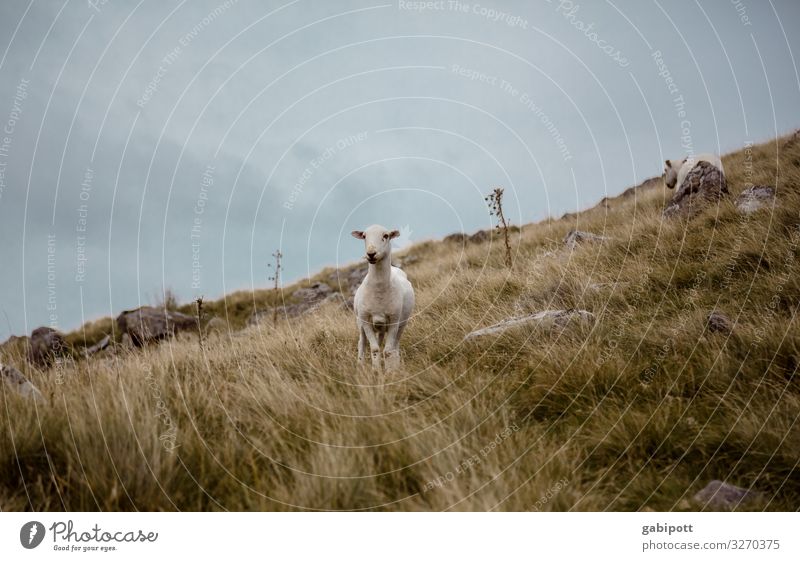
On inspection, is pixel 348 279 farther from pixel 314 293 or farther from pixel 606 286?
pixel 606 286

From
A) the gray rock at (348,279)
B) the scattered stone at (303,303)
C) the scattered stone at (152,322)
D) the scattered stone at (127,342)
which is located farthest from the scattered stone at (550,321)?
the gray rock at (348,279)

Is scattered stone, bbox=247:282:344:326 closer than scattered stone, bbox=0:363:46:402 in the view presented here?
No

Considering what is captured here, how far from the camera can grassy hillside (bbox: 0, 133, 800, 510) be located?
262cm

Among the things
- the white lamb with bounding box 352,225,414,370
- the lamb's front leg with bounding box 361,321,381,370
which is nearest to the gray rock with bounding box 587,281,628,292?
the white lamb with bounding box 352,225,414,370

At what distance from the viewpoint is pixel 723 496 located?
2.66 m

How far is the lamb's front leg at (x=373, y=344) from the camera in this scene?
5002mm

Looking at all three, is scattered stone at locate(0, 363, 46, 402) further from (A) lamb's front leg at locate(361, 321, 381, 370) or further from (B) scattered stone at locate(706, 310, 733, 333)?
(B) scattered stone at locate(706, 310, 733, 333)

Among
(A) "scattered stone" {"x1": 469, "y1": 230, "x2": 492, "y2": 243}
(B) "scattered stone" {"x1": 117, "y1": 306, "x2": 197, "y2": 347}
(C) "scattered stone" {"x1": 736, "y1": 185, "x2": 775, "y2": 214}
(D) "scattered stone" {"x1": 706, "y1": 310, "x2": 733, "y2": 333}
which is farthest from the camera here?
(A) "scattered stone" {"x1": 469, "y1": 230, "x2": 492, "y2": 243}

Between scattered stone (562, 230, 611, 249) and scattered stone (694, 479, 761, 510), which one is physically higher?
scattered stone (562, 230, 611, 249)

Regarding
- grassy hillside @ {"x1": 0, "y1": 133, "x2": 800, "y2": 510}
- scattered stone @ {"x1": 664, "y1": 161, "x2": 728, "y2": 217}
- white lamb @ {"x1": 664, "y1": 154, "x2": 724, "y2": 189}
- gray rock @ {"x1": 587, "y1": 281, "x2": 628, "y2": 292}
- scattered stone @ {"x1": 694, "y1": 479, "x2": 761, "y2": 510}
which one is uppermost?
white lamb @ {"x1": 664, "y1": 154, "x2": 724, "y2": 189}

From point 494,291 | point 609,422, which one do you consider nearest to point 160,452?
point 609,422

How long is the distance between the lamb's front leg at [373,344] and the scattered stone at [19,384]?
328 cm

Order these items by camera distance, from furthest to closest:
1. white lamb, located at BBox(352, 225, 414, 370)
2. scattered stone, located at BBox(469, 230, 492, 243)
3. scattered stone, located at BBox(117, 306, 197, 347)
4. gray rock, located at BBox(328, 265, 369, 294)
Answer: scattered stone, located at BBox(469, 230, 492, 243) → gray rock, located at BBox(328, 265, 369, 294) → scattered stone, located at BBox(117, 306, 197, 347) → white lamb, located at BBox(352, 225, 414, 370)

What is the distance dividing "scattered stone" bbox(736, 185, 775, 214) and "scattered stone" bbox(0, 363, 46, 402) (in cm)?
1208
